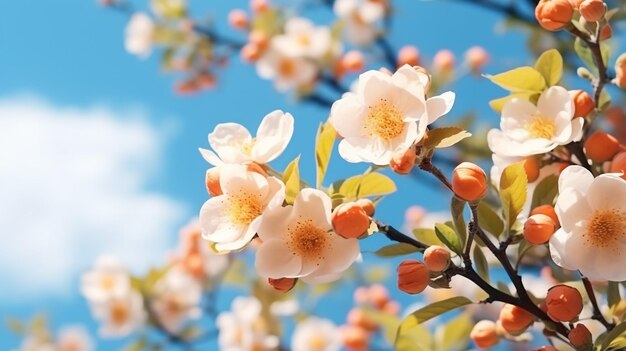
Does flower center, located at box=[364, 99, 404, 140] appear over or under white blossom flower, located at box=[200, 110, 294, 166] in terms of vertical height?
under

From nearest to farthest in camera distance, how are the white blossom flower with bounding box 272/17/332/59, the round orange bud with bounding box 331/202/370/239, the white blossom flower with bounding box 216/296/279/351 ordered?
the round orange bud with bounding box 331/202/370/239, the white blossom flower with bounding box 216/296/279/351, the white blossom flower with bounding box 272/17/332/59

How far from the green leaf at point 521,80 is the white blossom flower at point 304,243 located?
0.37 m

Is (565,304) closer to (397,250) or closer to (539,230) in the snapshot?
(539,230)

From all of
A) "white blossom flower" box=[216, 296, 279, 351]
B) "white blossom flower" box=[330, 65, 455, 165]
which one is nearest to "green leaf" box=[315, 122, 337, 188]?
"white blossom flower" box=[330, 65, 455, 165]

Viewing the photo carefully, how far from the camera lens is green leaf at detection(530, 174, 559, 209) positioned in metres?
1.06

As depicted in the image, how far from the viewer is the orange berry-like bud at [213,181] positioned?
0.96 metres

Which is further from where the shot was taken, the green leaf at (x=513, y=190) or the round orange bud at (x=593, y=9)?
the round orange bud at (x=593, y=9)

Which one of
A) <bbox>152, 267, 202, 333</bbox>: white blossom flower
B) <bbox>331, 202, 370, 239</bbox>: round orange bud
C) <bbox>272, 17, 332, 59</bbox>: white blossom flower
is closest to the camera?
<bbox>331, 202, 370, 239</bbox>: round orange bud

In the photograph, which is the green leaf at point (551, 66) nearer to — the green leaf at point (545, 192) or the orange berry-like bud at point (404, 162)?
the green leaf at point (545, 192)

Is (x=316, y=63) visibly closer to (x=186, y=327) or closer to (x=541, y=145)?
(x=186, y=327)

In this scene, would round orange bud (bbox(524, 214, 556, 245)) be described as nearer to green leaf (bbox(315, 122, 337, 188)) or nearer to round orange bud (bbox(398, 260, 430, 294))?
round orange bud (bbox(398, 260, 430, 294))

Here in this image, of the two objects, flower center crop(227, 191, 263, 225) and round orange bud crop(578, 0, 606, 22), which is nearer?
flower center crop(227, 191, 263, 225)

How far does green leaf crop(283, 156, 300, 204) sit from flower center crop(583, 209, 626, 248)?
361 millimetres

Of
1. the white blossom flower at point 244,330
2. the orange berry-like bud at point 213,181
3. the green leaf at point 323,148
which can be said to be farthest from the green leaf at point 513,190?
the white blossom flower at point 244,330
